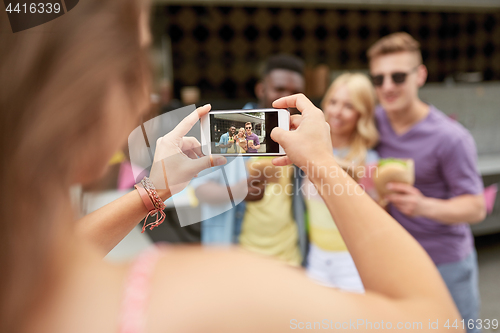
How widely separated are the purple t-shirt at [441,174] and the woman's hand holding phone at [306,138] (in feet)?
2.73

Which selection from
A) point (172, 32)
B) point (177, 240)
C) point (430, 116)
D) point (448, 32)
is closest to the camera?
point (177, 240)

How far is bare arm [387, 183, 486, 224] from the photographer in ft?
3.62

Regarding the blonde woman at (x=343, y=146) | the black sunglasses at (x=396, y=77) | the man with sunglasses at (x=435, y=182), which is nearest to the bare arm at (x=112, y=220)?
the blonde woman at (x=343, y=146)

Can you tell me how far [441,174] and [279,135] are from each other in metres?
1.03

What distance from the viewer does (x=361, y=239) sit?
0.39m

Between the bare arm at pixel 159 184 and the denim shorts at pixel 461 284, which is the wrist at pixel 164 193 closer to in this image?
the bare arm at pixel 159 184

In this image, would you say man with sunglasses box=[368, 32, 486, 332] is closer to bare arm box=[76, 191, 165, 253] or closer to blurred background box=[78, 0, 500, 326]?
bare arm box=[76, 191, 165, 253]

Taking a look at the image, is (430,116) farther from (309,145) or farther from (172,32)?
(172,32)

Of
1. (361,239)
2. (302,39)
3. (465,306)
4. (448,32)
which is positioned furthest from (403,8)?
(361,239)

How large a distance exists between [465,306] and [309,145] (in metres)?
1.20

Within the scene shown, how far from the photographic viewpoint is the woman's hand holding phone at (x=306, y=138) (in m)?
0.42

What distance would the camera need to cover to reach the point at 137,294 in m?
0.34

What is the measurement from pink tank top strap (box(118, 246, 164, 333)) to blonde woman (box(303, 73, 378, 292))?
0.69m

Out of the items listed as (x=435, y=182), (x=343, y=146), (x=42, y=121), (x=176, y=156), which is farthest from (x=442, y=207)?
(x=42, y=121)
